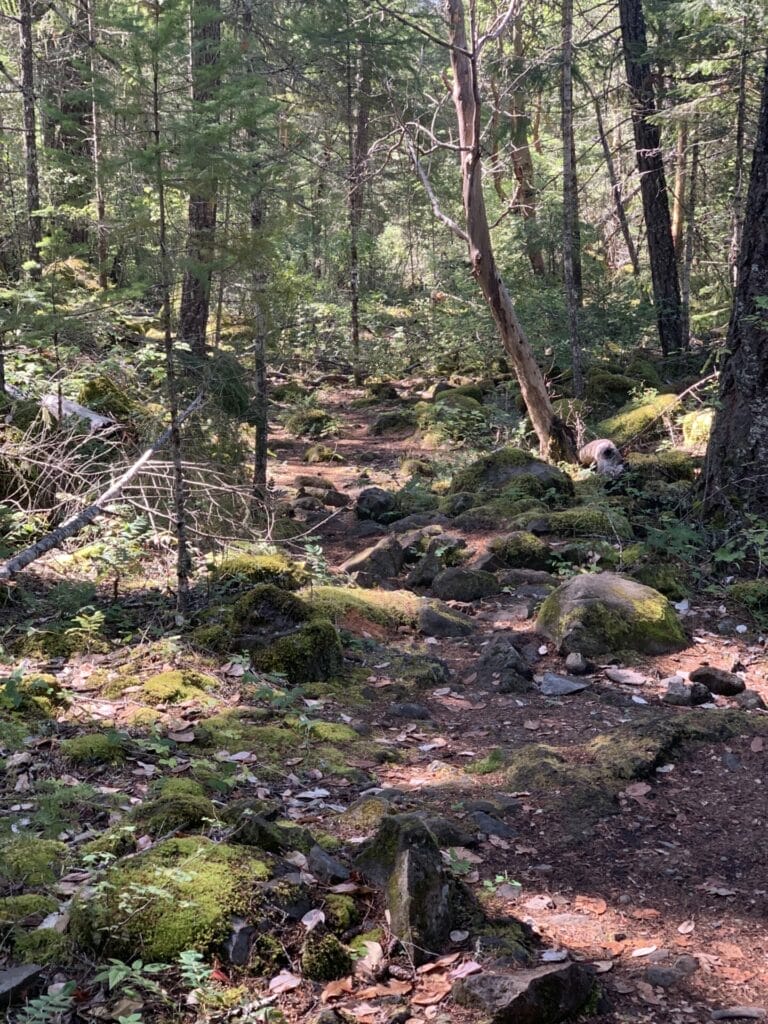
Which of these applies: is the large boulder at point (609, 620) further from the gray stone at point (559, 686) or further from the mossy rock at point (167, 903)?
the mossy rock at point (167, 903)

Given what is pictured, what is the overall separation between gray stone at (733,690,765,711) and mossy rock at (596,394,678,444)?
749cm

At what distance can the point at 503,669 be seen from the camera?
6234mm

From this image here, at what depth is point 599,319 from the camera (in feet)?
54.0

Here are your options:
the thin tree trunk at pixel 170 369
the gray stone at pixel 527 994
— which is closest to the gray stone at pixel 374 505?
the thin tree trunk at pixel 170 369

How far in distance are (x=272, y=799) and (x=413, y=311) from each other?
2064 centimetres

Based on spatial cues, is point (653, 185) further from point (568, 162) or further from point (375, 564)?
point (375, 564)

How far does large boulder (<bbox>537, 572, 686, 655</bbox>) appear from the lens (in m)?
6.69

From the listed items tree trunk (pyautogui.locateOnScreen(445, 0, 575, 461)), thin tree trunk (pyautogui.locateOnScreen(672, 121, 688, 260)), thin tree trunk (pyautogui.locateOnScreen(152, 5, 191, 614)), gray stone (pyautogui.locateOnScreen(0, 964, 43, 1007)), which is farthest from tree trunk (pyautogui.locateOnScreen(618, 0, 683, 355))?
gray stone (pyautogui.locateOnScreen(0, 964, 43, 1007))

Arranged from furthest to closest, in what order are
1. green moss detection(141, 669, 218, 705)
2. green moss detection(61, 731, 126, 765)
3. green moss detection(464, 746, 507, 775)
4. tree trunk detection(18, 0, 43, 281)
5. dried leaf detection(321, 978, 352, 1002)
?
tree trunk detection(18, 0, 43, 281) < green moss detection(141, 669, 218, 705) < green moss detection(464, 746, 507, 775) < green moss detection(61, 731, 126, 765) < dried leaf detection(321, 978, 352, 1002)

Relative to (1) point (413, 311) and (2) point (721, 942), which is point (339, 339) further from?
(2) point (721, 942)

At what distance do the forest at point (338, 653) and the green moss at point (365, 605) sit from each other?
0.04 metres

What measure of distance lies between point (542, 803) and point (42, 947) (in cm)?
247

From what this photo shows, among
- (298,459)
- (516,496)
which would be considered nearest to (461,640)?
(516,496)

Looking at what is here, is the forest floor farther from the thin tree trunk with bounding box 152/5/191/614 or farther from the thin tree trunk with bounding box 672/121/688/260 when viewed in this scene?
the thin tree trunk with bounding box 672/121/688/260
